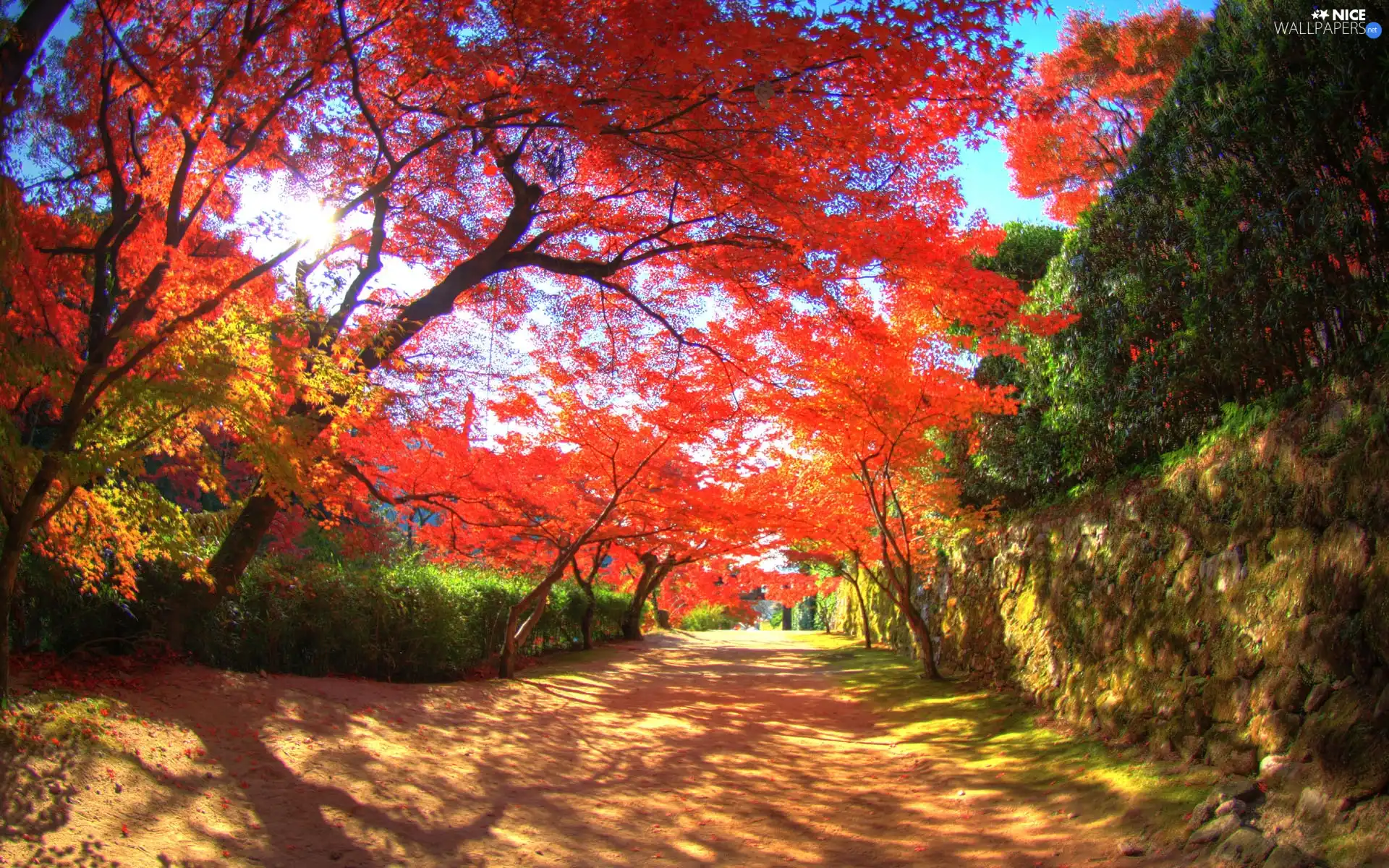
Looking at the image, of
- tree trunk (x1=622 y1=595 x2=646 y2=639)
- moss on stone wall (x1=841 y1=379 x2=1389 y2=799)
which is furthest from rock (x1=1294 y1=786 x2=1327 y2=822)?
tree trunk (x1=622 y1=595 x2=646 y2=639)

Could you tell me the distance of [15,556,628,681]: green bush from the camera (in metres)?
5.79

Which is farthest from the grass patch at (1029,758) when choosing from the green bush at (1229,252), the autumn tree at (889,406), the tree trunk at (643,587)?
the tree trunk at (643,587)

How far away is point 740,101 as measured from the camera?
488cm

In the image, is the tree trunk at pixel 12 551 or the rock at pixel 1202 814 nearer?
the rock at pixel 1202 814

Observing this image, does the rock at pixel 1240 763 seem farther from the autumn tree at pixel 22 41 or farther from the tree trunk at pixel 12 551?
the autumn tree at pixel 22 41

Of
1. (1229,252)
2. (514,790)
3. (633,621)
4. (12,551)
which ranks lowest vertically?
(633,621)

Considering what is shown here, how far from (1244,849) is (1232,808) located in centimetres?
33

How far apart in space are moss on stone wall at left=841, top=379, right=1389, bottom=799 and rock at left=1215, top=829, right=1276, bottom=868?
1.28 feet

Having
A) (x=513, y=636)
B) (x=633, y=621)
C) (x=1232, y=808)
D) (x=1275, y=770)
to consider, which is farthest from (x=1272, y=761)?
(x=633, y=621)

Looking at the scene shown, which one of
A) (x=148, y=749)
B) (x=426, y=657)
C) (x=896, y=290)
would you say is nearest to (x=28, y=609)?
(x=148, y=749)

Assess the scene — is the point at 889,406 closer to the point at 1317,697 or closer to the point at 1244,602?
the point at 1244,602

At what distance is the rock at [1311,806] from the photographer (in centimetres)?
322

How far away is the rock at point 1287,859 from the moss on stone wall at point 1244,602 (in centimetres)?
36

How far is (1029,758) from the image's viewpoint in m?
5.50
